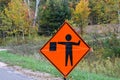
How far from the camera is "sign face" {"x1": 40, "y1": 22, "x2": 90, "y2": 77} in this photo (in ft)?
28.8

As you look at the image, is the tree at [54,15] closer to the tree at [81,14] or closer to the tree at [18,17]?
the tree at [81,14]

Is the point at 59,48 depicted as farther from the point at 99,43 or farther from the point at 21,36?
the point at 21,36

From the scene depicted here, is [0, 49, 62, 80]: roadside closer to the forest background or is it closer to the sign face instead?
the sign face

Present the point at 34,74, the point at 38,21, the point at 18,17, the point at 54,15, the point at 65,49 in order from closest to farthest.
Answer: the point at 65,49 < the point at 34,74 < the point at 18,17 < the point at 54,15 < the point at 38,21

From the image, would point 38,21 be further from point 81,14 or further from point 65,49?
point 65,49

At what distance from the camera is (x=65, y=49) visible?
29.3 ft

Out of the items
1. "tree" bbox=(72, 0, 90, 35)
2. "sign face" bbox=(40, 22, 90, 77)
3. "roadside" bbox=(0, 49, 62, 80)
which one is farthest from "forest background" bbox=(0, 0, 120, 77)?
"sign face" bbox=(40, 22, 90, 77)

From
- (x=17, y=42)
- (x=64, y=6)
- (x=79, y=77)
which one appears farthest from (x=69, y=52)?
(x=64, y=6)

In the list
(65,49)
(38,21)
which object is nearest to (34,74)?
(65,49)

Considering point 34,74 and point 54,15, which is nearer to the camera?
point 34,74

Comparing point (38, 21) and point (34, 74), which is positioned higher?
point (34, 74)

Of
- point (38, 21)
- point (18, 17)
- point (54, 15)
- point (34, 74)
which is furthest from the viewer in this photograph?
point (38, 21)

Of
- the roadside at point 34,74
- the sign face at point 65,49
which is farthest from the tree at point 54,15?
the sign face at point 65,49

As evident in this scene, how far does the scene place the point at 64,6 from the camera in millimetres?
54875
